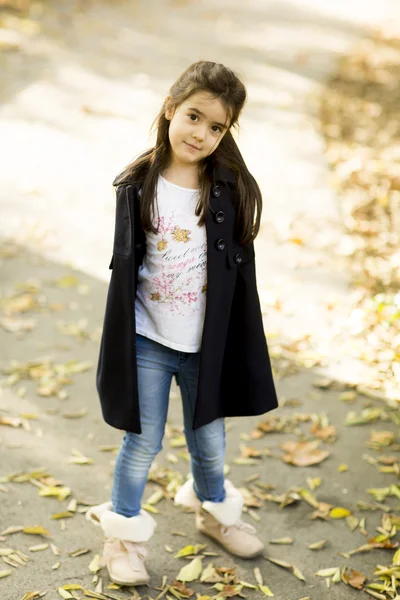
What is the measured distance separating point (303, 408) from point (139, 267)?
1782 mm

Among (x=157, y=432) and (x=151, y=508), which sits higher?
(x=157, y=432)

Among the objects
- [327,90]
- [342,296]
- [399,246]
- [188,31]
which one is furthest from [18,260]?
[188,31]

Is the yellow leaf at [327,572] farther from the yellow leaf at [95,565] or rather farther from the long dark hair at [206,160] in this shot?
the long dark hair at [206,160]

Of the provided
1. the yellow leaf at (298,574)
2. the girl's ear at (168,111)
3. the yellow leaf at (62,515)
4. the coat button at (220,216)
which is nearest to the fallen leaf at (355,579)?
the yellow leaf at (298,574)

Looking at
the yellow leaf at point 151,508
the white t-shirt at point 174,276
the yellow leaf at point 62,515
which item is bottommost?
the yellow leaf at point 62,515

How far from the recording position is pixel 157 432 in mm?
2953

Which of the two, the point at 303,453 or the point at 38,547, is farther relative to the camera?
the point at 303,453

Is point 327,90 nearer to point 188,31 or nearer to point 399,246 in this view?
point 188,31

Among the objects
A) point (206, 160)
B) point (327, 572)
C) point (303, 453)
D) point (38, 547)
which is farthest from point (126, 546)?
point (206, 160)

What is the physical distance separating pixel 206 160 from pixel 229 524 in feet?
4.80

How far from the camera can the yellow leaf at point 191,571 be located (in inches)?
122

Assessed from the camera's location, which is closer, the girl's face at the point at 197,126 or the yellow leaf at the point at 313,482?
the girl's face at the point at 197,126

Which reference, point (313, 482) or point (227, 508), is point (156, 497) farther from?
point (313, 482)

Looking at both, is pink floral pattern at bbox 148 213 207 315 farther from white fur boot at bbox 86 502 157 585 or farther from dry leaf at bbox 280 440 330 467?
dry leaf at bbox 280 440 330 467
